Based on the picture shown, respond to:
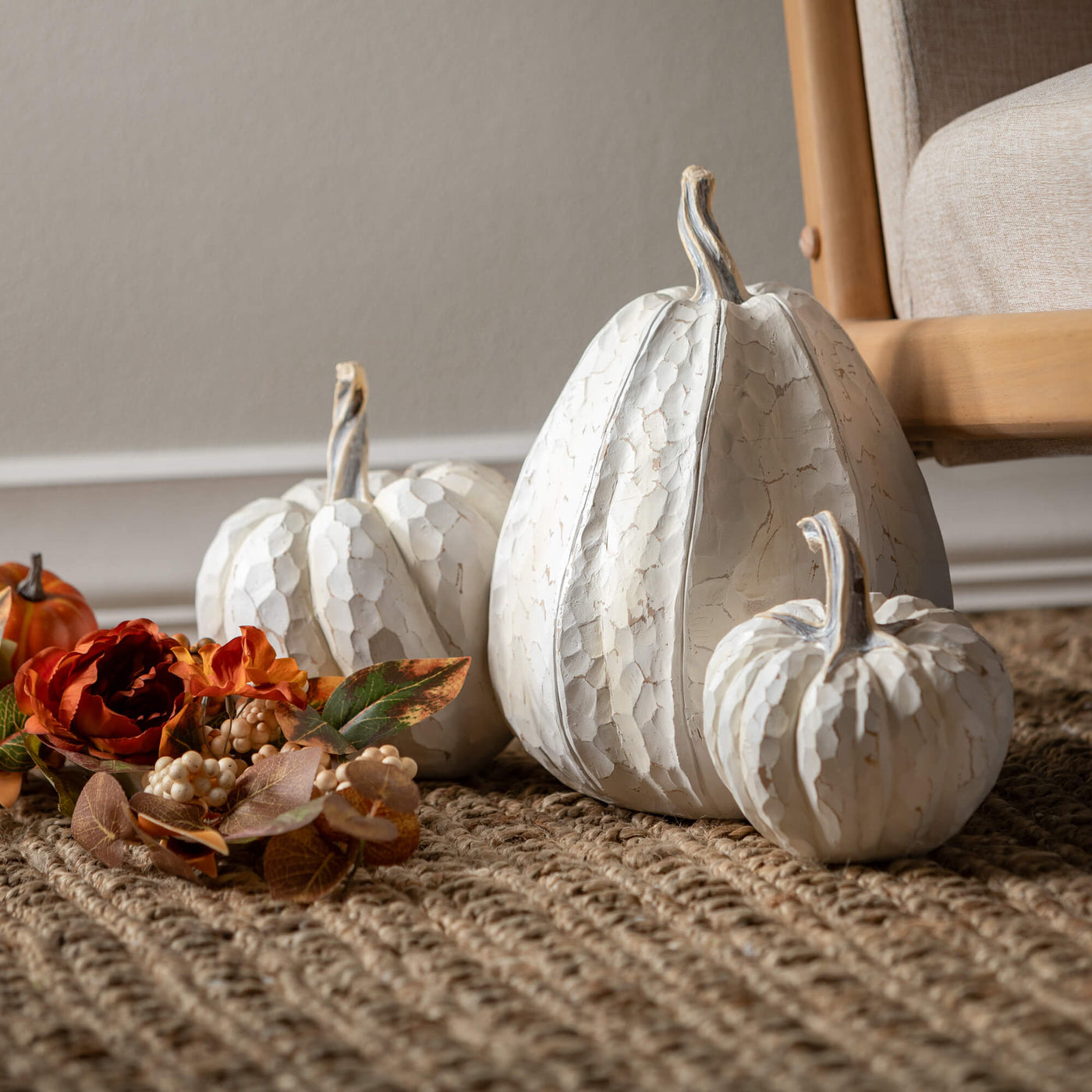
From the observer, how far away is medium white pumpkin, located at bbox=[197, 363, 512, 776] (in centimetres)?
66

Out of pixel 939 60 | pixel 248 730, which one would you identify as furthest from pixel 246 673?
pixel 939 60

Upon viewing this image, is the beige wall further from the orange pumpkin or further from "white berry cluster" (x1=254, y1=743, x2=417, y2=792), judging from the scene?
"white berry cluster" (x1=254, y1=743, x2=417, y2=792)

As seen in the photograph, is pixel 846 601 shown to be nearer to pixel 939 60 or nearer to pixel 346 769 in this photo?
pixel 346 769

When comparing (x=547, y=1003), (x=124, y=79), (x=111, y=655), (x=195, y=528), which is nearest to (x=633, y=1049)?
(x=547, y=1003)

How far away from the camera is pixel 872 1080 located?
1.07ft

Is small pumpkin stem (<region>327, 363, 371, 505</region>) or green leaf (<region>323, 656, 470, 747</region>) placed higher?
small pumpkin stem (<region>327, 363, 371, 505</region>)

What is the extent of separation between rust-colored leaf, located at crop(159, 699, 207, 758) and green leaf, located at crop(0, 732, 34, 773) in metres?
0.11

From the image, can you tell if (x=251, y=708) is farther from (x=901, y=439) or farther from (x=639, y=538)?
(x=901, y=439)

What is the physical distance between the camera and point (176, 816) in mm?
503

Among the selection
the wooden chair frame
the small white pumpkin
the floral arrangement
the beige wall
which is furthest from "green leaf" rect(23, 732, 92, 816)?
the beige wall

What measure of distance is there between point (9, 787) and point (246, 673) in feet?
0.59

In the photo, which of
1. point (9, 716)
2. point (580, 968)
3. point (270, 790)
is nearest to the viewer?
point (580, 968)

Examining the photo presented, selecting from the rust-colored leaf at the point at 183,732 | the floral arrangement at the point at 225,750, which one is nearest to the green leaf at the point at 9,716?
the floral arrangement at the point at 225,750

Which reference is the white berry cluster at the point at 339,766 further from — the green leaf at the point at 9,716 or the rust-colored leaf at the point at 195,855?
the green leaf at the point at 9,716
